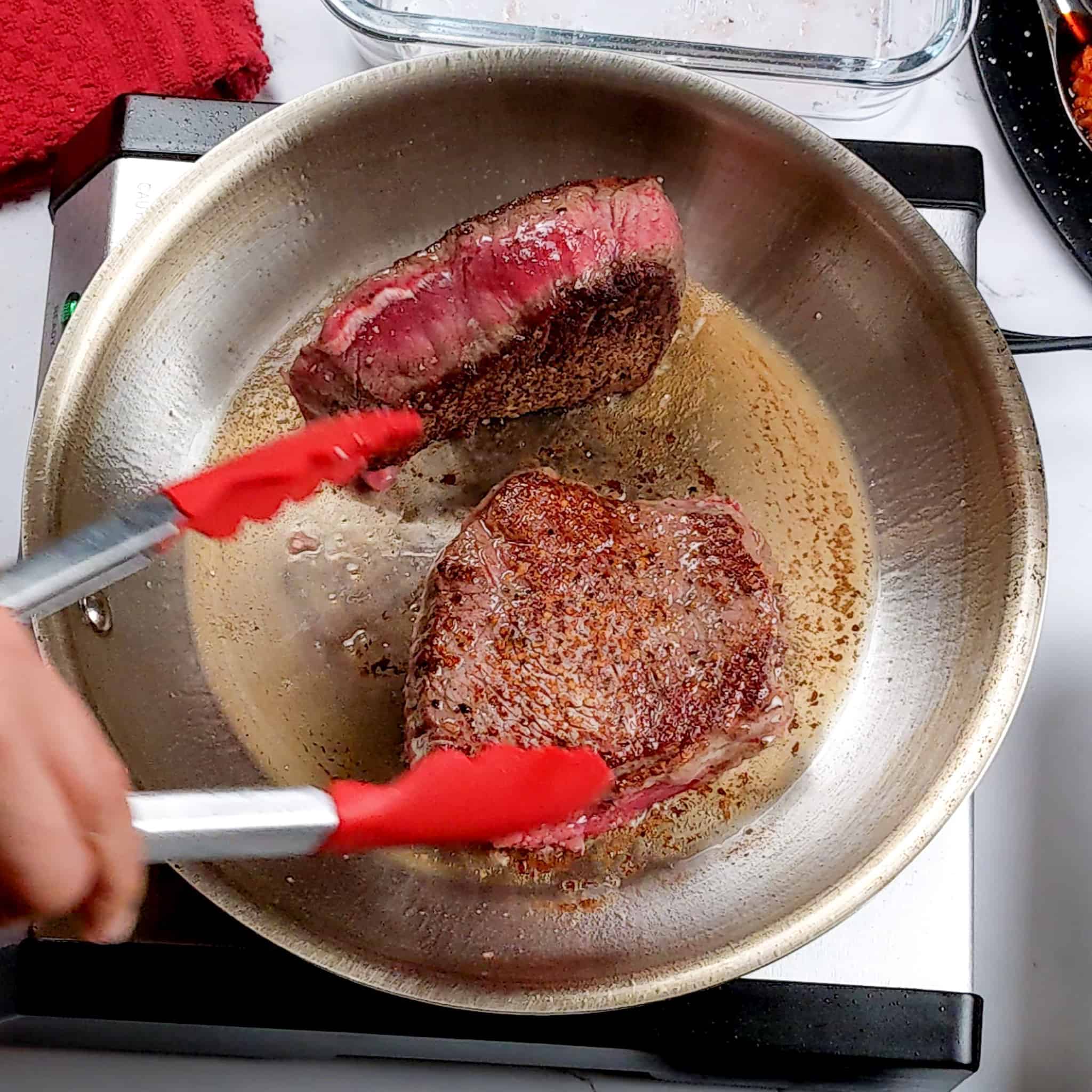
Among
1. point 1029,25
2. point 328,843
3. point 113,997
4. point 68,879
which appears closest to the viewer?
point 68,879

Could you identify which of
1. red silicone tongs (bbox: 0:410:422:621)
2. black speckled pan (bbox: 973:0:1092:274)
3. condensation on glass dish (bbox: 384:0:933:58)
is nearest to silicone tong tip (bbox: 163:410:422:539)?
red silicone tongs (bbox: 0:410:422:621)

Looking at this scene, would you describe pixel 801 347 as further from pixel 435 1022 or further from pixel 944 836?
pixel 435 1022

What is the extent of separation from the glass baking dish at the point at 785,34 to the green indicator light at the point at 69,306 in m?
0.45

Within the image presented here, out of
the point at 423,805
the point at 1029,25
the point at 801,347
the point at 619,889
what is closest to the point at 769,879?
the point at 619,889

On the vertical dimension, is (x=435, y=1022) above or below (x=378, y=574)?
below

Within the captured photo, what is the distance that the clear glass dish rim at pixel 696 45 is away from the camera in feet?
4.32

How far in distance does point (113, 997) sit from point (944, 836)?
0.81 meters

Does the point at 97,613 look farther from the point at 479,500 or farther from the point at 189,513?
the point at 479,500

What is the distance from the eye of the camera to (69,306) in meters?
1.22

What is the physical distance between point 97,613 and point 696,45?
927mm

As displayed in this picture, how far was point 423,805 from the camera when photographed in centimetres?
82

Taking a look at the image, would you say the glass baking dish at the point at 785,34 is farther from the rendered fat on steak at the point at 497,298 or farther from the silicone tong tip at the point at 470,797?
the silicone tong tip at the point at 470,797

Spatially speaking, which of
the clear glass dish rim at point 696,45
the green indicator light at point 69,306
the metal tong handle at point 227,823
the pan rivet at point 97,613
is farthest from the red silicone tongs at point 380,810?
the clear glass dish rim at point 696,45

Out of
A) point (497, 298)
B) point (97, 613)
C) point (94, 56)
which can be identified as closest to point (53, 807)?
point (97, 613)
